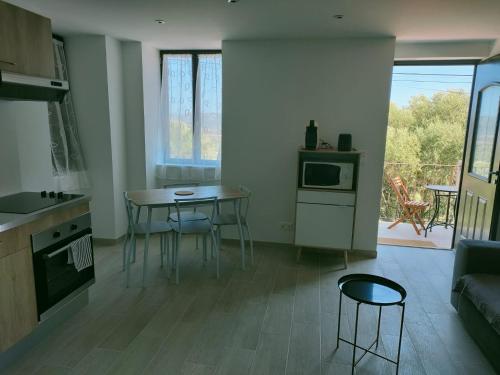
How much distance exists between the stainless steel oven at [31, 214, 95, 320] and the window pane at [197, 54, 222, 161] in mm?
2200

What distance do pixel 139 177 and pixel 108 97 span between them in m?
1.07

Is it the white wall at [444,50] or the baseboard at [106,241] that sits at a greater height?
the white wall at [444,50]

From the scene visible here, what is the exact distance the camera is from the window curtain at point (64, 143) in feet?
12.9

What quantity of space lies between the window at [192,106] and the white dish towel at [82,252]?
7.21ft

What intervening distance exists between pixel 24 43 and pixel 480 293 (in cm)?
366

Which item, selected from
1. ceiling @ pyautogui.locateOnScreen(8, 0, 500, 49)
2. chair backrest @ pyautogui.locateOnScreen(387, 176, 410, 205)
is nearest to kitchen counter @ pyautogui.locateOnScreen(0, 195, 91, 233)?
A: ceiling @ pyautogui.locateOnScreen(8, 0, 500, 49)

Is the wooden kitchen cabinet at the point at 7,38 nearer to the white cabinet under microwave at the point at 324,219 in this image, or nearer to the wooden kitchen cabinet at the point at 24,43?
the wooden kitchen cabinet at the point at 24,43

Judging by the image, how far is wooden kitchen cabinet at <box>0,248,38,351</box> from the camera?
208 centimetres

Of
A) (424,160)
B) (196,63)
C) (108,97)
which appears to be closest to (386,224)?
(424,160)

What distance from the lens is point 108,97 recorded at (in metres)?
4.11

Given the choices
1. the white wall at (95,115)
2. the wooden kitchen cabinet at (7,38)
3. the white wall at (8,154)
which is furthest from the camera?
the white wall at (95,115)

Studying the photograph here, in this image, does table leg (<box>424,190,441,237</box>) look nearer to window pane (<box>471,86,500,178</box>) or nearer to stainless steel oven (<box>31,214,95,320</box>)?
window pane (<box>471,86,500,178</box>)

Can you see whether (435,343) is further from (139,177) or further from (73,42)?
(73,42)

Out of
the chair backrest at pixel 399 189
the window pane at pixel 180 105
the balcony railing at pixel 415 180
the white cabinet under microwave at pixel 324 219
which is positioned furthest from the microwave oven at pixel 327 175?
the balcony railing at pixel 415 180
